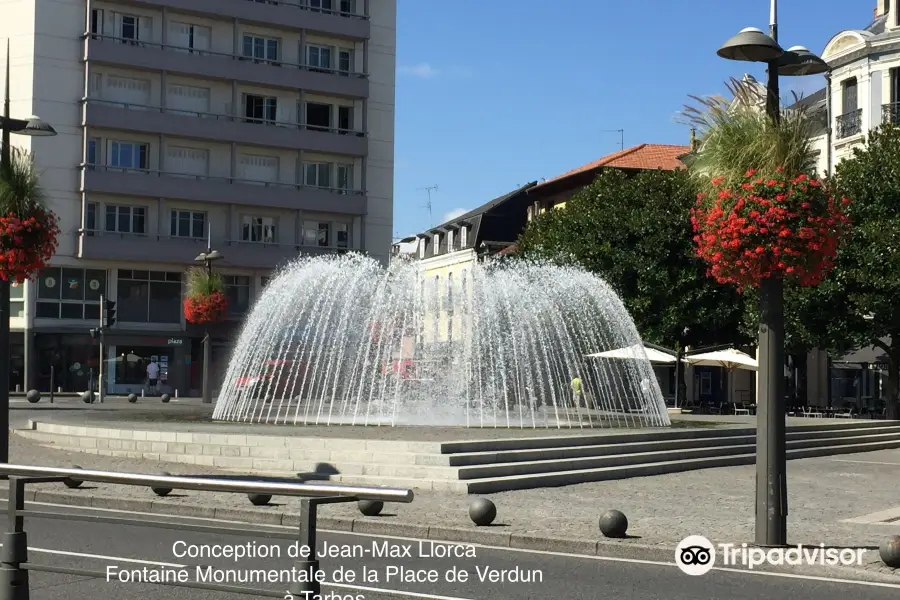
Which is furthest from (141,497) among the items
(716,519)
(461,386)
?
(461,386)

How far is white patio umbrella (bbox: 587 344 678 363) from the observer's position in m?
30.3

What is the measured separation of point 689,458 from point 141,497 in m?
10.8

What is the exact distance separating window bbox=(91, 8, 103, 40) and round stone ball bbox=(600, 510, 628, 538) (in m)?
45.9

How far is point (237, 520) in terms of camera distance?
44.1 ft

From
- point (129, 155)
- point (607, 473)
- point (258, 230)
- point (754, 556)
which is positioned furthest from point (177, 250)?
point (754, 556)

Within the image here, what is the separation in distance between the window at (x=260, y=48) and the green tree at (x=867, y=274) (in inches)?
1176

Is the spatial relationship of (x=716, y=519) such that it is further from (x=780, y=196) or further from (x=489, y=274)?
(x=489, y=274)

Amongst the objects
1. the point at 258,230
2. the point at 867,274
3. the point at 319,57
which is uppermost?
the point at 319,57

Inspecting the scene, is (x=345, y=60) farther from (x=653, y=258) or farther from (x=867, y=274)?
(x=867, y=274)

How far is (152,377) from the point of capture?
168ft

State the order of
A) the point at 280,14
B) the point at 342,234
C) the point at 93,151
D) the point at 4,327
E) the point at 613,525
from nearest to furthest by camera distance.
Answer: the point at 613,525
the point at 4,327
the point at 93,151
the point at 280,14
the point at 342,234

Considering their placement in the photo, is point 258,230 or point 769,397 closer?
point 769,397

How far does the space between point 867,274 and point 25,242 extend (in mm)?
27583

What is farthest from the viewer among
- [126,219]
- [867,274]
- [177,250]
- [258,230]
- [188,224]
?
[258,230]
